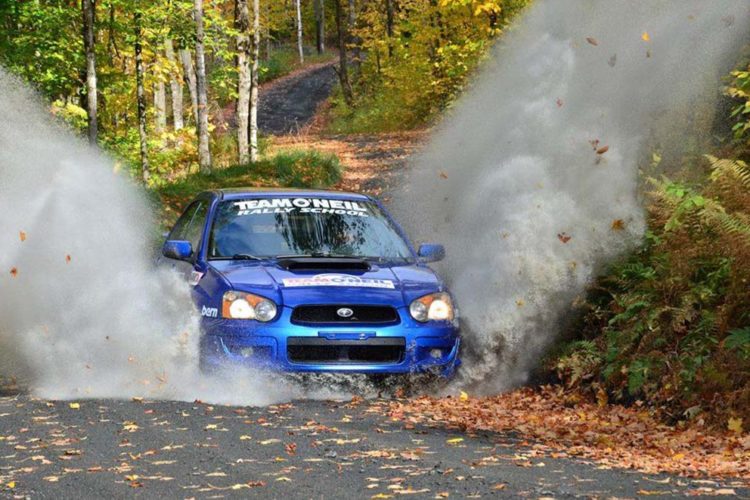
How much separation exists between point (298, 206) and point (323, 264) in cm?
105

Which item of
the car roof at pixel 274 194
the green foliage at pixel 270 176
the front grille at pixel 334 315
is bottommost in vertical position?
the front grille at pixel 334 315

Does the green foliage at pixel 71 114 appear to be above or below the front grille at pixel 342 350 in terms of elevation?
above

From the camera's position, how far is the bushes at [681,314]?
888 centimetres

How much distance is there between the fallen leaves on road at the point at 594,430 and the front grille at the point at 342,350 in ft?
1.43

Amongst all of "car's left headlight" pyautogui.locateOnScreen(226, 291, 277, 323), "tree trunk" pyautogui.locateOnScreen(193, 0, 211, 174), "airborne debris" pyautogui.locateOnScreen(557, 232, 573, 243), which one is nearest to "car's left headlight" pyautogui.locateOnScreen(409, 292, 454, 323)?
"car's left headlight" pyautogui.locateOnScreen(226, 291, 277, 323)

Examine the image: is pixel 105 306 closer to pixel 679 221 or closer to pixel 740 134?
pixel 679 221

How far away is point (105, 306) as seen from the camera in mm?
10906

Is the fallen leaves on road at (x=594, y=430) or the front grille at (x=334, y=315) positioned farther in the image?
the front grille at (x=334, y=315)

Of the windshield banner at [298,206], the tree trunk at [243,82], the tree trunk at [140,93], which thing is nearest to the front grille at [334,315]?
the windshield banner at [298,206]

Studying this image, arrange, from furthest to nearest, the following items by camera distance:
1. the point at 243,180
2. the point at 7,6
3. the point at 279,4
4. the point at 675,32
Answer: the point at 279,4 < the point at 243,180 < the point at 7,6 < the point at 675,32

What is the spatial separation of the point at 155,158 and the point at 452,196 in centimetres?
1547

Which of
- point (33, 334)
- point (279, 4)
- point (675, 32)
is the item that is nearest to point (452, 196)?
point (675, 32)

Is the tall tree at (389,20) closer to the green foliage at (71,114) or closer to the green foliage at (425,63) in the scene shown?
the green foliage at (425,63)

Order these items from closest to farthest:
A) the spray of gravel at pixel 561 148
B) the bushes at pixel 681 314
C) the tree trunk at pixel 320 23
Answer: the bushes at pixel 681 314, the spray of gravel at pixel 561 148, the tree trunk at pixel 320 23
